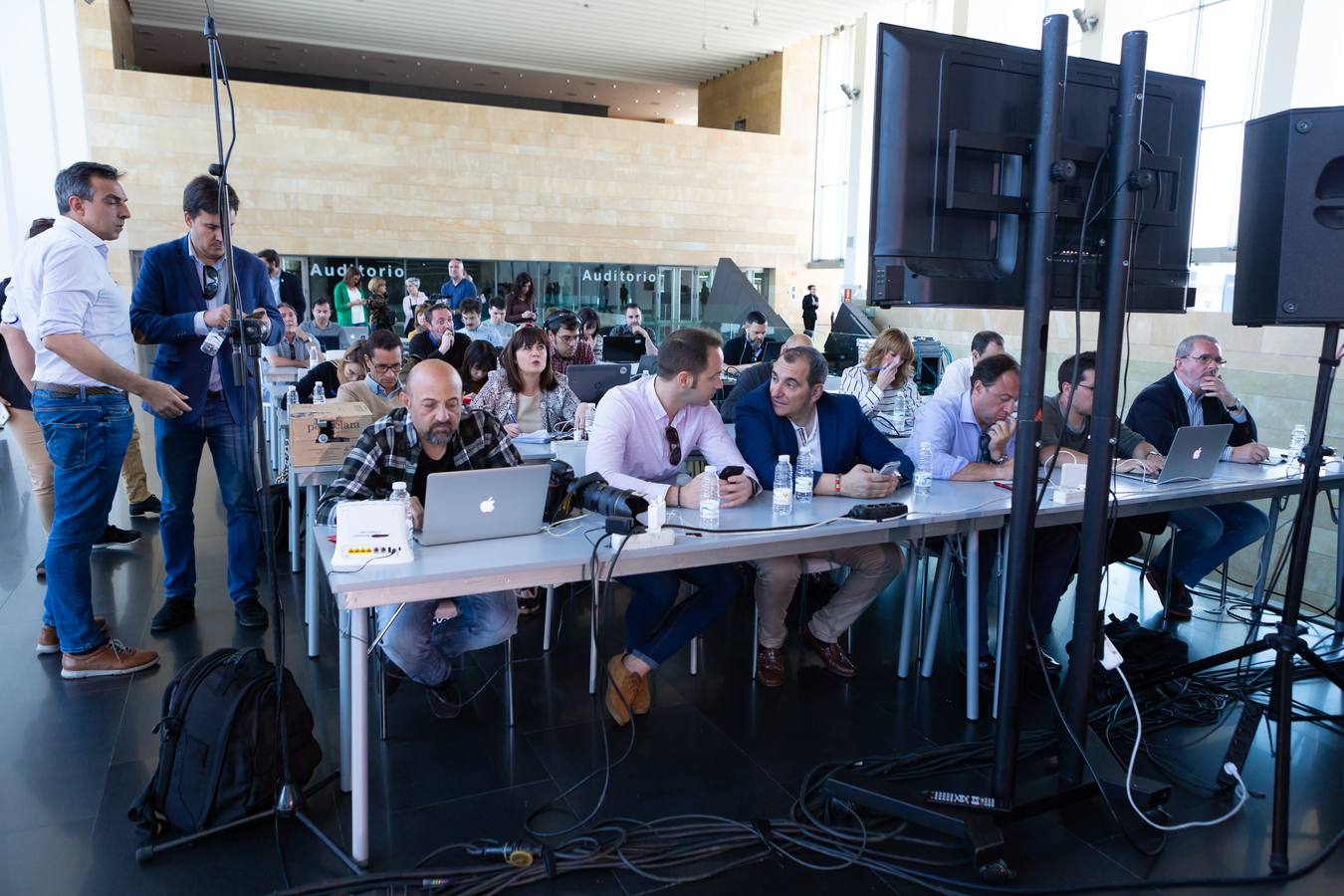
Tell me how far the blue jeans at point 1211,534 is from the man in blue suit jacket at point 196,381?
387 cm

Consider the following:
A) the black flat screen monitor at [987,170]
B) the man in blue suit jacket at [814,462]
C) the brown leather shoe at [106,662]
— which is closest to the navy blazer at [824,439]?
the man in blue suit jacket at [814,462]

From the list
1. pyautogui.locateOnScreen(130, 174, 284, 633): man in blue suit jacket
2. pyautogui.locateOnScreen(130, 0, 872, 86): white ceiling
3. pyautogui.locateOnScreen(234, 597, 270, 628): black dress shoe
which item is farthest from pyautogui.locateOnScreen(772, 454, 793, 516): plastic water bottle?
pyautogui.locateOnScreen(130, 0, 872, 86): white ceiling

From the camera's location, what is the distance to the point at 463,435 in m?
2.74

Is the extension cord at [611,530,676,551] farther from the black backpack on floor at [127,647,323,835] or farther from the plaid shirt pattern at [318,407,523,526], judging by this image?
the black backpack on floor at [127,647,323,835]

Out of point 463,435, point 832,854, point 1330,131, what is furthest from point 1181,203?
point 463,435

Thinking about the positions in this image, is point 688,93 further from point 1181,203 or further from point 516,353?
point 1181,203

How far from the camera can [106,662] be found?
303cm

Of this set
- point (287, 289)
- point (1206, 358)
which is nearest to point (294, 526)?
point (1206, 358)

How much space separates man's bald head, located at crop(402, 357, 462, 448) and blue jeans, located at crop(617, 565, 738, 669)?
0.76 metres

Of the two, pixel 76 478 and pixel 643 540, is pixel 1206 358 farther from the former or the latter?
pixel 76 478

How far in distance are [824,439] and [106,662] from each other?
2.66 metres

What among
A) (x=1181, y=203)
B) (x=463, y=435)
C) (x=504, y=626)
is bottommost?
(x=504, y=626)

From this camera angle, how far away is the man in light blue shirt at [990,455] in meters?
3.26

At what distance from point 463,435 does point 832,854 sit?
158 cm
